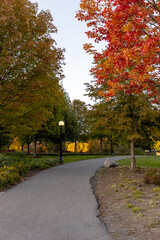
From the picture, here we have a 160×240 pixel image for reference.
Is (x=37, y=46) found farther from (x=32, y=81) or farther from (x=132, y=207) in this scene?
(x=132, y=207)

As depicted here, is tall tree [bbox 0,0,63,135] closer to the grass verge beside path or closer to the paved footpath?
the grass verge beside path

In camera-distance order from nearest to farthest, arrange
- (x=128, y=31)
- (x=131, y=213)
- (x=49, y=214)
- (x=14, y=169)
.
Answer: (x=131, y=213), (x=49, y=214), (x=128, y=31), (x=14, y=169)

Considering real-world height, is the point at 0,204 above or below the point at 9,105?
below

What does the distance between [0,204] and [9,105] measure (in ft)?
22.8

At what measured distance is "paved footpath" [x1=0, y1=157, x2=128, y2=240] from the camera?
13.2 feet

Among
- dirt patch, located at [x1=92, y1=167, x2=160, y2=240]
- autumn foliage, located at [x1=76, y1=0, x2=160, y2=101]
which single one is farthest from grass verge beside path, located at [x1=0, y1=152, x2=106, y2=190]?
autumn foliage, located at [x1=76, y1=0, x2=160, y2=101]

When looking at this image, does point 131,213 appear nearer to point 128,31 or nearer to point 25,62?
point 128,31

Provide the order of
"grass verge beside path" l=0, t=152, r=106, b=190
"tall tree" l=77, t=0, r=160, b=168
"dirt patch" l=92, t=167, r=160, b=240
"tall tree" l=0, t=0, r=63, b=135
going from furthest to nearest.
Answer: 1. "tall tree" l=0, t=0, r=63, b=135
2. "grass verge beside path" l=0, t=152, r=106, b=190
3. "tall tree" l=77, t=0, r=160, b=168
4. "dirt patch" l=92, t=167, r=160, b=240

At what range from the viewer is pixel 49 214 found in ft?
17.1

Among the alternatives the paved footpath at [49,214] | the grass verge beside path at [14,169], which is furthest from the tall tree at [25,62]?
the paved footpath at [49,214]

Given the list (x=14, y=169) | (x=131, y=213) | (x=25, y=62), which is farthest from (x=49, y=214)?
(x=25, y=62)

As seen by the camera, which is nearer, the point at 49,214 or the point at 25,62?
the point at 49,214

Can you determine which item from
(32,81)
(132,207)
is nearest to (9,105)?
(32,81)

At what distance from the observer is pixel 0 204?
6.07 m
